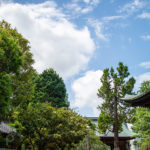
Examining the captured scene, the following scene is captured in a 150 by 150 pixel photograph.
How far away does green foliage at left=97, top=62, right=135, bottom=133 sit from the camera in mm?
19594

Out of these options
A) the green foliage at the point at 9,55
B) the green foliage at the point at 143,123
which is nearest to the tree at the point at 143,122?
the green foliage at the point at 143,123

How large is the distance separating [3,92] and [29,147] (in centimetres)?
515

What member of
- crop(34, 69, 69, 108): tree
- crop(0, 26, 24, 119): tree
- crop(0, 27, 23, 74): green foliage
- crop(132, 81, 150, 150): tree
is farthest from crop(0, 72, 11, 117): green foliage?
crop(34, 69, 69, 108): tree

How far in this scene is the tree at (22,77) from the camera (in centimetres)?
1395

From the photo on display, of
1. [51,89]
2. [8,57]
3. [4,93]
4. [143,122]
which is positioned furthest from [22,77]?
[51,89]

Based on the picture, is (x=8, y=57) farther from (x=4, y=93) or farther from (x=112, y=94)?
(x=112, y=94)

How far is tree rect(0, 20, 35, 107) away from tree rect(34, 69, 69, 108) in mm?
10216

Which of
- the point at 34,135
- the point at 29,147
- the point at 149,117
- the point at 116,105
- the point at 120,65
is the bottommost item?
the point at 29,147

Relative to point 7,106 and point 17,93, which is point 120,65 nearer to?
point 17,93

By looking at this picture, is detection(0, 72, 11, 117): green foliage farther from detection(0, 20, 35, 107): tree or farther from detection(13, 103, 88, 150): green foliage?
detection(0, 20, 35, 107): tree

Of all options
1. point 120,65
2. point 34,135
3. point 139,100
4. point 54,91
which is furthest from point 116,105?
point 139,100

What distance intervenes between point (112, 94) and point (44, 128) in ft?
36.0

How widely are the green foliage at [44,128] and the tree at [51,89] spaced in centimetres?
1466

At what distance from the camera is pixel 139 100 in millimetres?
6891
